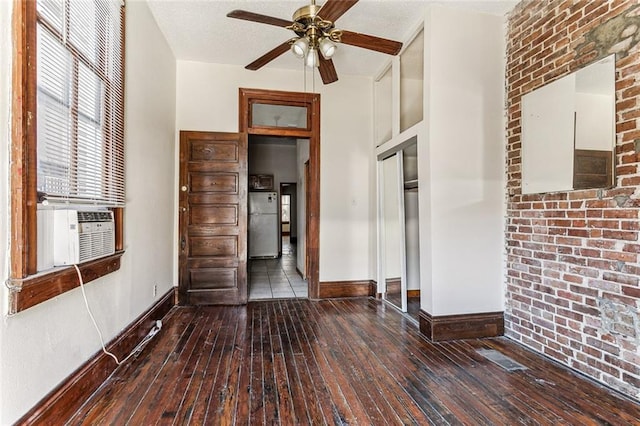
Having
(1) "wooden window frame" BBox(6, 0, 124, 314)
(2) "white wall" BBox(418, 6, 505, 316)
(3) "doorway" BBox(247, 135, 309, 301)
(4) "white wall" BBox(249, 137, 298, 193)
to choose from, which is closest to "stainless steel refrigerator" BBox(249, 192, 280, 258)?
(3) "doorway" BBox(247, 135, 309, 301)

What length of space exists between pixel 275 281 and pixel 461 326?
10.8 ft

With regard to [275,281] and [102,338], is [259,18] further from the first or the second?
[275,281]

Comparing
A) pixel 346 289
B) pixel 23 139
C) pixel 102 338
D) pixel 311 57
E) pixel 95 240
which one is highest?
pixel 311 57

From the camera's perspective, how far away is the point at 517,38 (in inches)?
116

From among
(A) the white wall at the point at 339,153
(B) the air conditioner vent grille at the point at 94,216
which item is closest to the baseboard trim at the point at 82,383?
(B) the air conditioner vent grille at the point at 94,216

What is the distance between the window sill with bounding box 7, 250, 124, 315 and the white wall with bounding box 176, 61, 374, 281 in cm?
264

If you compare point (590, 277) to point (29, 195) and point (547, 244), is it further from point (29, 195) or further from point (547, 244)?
point (29, 195)

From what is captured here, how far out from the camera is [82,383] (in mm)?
1914

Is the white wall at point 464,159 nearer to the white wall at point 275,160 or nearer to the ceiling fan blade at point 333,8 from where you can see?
the ceiling fan blade at point 333,8

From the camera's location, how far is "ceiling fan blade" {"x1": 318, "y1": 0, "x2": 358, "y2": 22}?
6.79ft

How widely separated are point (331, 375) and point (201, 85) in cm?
372

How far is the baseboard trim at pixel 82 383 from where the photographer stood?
1579mm

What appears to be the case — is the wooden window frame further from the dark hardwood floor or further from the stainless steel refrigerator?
the stainless steel refrigerator

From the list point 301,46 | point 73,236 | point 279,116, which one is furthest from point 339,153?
point 73,236
